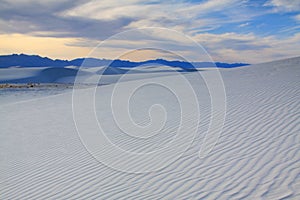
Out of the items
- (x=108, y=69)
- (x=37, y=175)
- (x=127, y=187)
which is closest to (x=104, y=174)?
(x=127, y=187)

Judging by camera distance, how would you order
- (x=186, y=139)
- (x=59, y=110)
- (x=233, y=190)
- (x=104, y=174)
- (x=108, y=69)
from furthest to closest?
(x=108, y=69) → (x=59, y=110) → (x=186, y=139) → (x=104, y=174) → (x=233, y=190)

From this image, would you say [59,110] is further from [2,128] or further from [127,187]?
[127,187]

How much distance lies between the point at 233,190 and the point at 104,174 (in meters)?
2.66

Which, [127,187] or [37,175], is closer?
[127,187]

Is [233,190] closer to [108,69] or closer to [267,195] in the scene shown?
[267,195]

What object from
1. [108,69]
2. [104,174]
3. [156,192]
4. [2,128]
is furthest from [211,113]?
[108,69]

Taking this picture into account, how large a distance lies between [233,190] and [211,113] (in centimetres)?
520

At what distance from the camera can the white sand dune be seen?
5000mm

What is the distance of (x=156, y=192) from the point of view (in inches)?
203

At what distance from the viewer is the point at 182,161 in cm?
640

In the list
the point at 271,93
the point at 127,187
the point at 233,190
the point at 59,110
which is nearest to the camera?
the point at 233,190

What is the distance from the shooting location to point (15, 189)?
6.53 m

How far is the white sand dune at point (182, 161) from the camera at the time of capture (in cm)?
500

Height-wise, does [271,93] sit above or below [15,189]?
above
